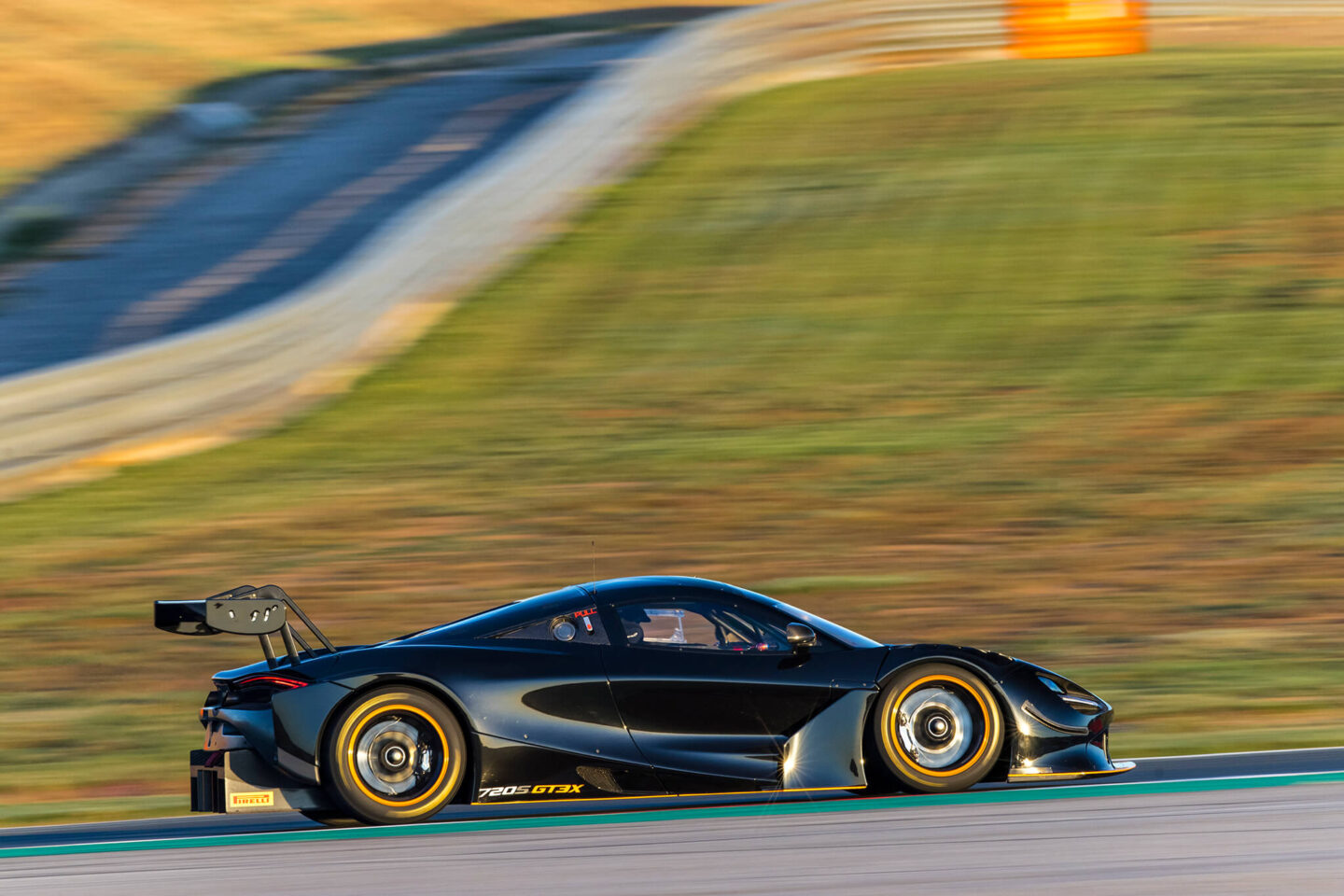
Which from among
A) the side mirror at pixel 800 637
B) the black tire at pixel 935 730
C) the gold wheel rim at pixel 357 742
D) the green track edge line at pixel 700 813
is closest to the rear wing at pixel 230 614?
the gold wheel rim at pixel 357 742

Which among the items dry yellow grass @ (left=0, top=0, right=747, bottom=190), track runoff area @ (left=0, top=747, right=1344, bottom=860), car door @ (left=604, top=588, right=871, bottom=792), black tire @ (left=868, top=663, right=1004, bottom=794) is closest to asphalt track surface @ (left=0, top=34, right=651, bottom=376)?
dry yellow grass @ (left=0, top=0, right=747, bottom=190)

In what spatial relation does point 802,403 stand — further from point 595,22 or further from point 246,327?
point 595,22

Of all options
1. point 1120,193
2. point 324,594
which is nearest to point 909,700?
point 324,594

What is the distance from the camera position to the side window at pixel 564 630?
7.07 meters

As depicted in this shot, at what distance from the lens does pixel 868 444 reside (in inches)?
577

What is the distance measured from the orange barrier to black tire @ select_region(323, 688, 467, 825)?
20183 millimetres

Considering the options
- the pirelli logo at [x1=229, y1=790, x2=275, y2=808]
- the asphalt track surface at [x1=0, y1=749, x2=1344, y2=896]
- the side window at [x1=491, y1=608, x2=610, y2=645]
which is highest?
the side window at [x1=491, y1=608, x2=610, y2=645]

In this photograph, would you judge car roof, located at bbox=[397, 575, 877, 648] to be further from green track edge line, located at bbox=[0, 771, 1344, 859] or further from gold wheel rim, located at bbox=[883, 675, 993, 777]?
green track edge line, located at bbox=[0, 771, 1344, 859]

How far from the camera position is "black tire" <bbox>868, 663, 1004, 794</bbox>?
6953 millimetres

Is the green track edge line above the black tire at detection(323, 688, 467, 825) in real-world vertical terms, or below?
below

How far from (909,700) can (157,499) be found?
921 centimetres

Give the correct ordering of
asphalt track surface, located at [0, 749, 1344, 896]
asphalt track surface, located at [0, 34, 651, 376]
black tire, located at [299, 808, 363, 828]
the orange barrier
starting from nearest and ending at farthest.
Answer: asphalt track surface, located at [0, 749, 1344, 896] → black tire, located at [299, 808, 363, 828] → asphalt track surface, located at [0, 34, 651, 376] → the orange barrier

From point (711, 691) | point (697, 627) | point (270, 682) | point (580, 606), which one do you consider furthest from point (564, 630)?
point (270, 682)

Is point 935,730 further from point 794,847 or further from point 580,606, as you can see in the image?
point 580,606
